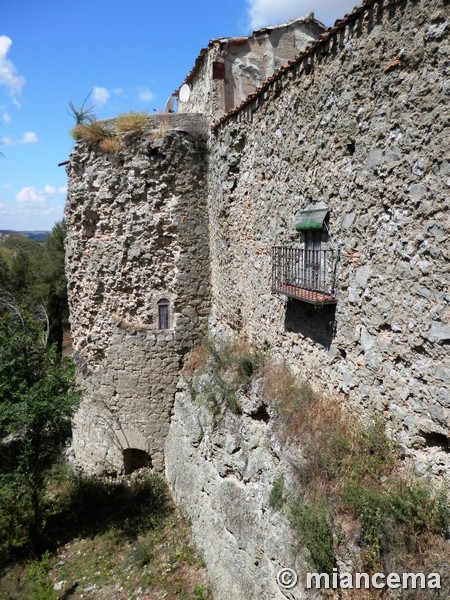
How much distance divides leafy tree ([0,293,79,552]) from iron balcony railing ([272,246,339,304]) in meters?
4.93

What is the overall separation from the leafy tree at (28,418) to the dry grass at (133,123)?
15.1ft

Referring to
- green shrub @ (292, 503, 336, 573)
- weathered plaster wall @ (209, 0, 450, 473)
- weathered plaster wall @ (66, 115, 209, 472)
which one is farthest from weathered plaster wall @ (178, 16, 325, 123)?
green shrub @ (292, 503, 336, 573)

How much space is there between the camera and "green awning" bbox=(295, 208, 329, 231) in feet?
17.0

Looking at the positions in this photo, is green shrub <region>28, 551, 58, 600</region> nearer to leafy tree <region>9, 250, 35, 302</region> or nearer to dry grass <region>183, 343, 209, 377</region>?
dry grass <region>183, 343, 209, 377</region>

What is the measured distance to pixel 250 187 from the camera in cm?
724

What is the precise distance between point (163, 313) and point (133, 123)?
4.09 m

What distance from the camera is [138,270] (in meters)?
8.98

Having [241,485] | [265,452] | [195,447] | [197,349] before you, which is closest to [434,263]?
[265,452]

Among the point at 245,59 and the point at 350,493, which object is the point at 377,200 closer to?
the point at 350,493

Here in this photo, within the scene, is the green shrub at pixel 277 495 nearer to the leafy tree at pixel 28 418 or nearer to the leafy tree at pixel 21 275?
the leafy tree at pixel 28 418

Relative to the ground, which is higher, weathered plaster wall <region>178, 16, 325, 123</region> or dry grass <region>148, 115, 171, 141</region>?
weathered plaster wall <region>178, 16, 325, 123</region>

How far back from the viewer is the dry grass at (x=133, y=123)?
8.64 m

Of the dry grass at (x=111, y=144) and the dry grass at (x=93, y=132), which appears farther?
the dry grass at (x=93, y=132)

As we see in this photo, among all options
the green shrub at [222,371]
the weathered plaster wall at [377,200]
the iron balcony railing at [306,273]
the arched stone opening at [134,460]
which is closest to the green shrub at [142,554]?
the arched stone opening at [134,460]
